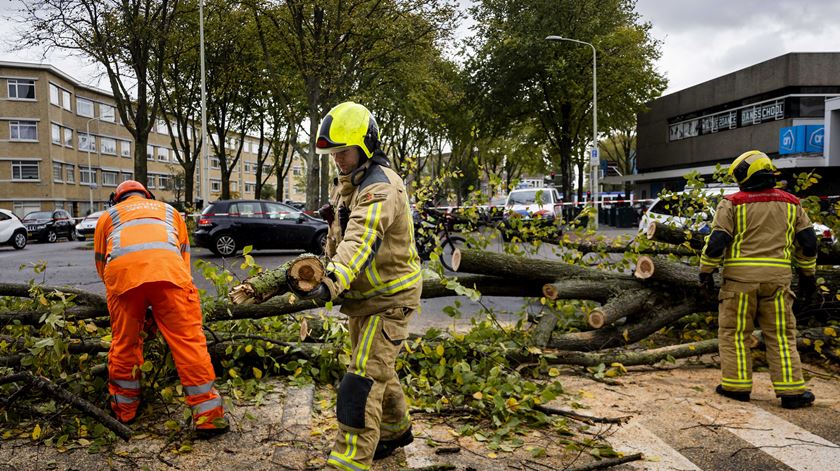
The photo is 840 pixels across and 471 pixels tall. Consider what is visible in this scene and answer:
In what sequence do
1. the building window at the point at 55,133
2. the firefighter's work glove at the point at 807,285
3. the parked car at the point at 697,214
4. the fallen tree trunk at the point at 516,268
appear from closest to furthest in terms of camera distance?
the firefighter's work glove at the point at 807,285
the fallen tree trunk at the point at 516,268
the parked car at the point at 697,214
the building window at the point at 55,133

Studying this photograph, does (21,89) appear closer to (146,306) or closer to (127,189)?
(127,189)

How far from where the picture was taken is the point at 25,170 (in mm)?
45469

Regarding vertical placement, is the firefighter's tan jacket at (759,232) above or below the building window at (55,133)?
below

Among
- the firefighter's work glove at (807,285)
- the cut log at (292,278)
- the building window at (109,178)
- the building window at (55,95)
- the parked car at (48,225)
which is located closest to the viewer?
the cut log at (292,278)

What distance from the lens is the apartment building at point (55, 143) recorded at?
44.6 m

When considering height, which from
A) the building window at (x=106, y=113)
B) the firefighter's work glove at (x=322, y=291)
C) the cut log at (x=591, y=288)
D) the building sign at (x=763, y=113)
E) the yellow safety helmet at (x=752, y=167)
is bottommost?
the cut log at (x=591, y=288)

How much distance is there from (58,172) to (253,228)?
39.6m

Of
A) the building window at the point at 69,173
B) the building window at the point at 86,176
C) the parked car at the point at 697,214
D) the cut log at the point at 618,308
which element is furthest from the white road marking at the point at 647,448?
the building window at the point at 86,176

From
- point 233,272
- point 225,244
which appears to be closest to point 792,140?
point 225,244

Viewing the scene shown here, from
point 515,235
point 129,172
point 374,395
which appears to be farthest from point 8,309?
point 129,172

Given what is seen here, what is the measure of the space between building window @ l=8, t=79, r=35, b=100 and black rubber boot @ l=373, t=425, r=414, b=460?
50.4m

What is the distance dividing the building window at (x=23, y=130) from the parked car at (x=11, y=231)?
88.7ft

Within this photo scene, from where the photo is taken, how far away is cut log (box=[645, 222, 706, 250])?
18.7ft

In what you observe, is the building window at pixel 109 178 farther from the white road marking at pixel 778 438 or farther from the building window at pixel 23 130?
the white road marking at pixel 778 438
